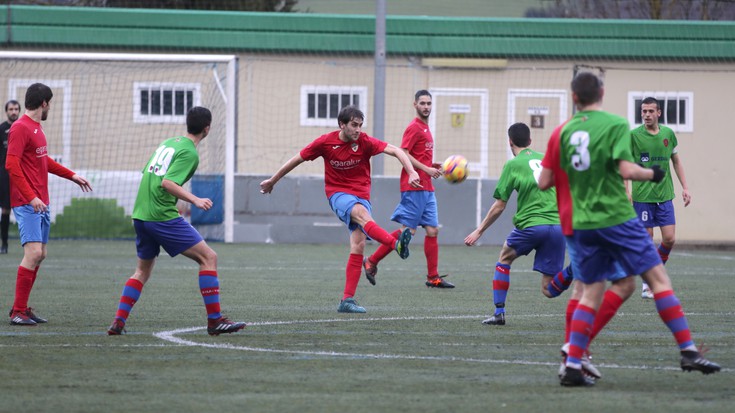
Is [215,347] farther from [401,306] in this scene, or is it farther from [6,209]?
[6,209]

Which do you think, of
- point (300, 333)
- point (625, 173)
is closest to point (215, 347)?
point (300, 333)

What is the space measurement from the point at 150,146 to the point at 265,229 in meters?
2.97

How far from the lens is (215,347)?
24.9 ft

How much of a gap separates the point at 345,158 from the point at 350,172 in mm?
145

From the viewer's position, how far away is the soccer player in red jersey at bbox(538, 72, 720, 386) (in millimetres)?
Answer: 6098

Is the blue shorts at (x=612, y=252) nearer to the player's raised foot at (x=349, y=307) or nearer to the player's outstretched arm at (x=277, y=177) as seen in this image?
the player's raised foot at (x=349, y=307)

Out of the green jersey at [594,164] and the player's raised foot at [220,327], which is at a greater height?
the green jersey at [594,164]

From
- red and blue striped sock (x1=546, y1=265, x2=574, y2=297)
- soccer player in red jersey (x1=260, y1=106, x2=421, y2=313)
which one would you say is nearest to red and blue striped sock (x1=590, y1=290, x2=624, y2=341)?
red and blue striped sock (x1=546, y1=265, x2=574, y2=297)

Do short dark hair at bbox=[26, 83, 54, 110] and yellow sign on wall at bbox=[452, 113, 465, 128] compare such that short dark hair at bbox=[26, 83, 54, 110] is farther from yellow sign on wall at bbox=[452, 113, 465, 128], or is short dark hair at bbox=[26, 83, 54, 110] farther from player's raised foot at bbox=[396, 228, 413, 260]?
yellow sign on wall at bbox=[452, 113, 465, 128]

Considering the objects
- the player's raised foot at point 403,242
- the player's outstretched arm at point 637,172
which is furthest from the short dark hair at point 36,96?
the player's outstretched arm at point 637,172

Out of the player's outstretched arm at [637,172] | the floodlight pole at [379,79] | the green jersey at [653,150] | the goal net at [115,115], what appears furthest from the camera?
the floodlight pole at [379,79]

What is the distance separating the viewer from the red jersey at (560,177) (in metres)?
6.29

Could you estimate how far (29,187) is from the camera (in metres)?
8.92

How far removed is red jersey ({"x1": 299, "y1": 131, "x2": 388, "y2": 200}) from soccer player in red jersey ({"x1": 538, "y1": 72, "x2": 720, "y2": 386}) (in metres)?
3.83
